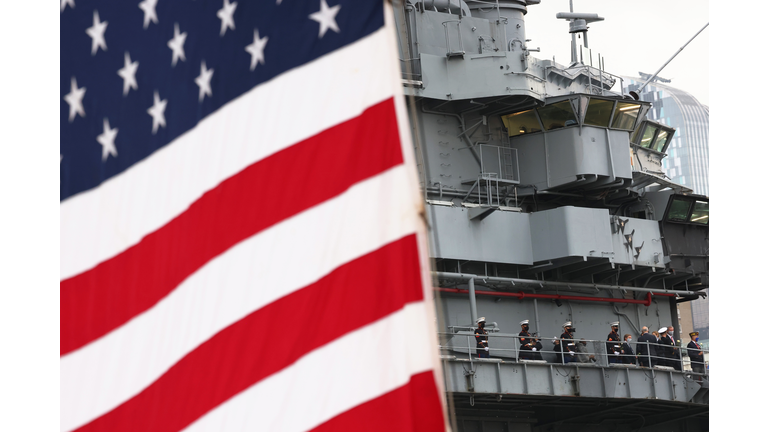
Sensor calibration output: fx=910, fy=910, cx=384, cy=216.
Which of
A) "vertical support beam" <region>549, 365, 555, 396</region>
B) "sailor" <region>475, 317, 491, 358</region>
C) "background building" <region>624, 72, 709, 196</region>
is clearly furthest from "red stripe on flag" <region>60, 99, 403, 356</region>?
"background building" <region>624, 72, 709, 196</region>

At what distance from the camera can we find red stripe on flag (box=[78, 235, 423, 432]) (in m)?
3.66

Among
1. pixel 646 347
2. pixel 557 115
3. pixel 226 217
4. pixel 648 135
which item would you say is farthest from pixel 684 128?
pixel 226 217

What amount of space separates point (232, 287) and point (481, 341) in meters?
15.1

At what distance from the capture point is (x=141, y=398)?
431 centimetres

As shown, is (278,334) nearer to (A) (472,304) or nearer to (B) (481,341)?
(B) (481,341)

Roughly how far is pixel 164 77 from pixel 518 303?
17940mm

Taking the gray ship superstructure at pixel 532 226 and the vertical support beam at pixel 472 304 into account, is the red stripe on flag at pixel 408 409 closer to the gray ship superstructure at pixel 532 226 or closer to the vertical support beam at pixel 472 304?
the gray ship superstructure at pixel 532 226

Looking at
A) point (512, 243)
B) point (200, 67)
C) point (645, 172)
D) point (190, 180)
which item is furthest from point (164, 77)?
point (645, 172)

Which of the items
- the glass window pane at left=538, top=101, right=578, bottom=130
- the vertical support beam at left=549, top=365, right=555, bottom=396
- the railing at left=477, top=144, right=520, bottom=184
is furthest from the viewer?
the glass window pane at left=538, top=101, right=578, bottom=130

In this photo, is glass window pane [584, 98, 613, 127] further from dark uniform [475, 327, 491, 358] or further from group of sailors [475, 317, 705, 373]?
dark uniform [475, 327, 491, 358]

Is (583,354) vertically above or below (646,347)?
below

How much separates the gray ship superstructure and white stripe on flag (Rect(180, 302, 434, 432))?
15.4 metres

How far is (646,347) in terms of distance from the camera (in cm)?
2209

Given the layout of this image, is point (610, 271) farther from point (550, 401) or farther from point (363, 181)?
point (363, 181)
